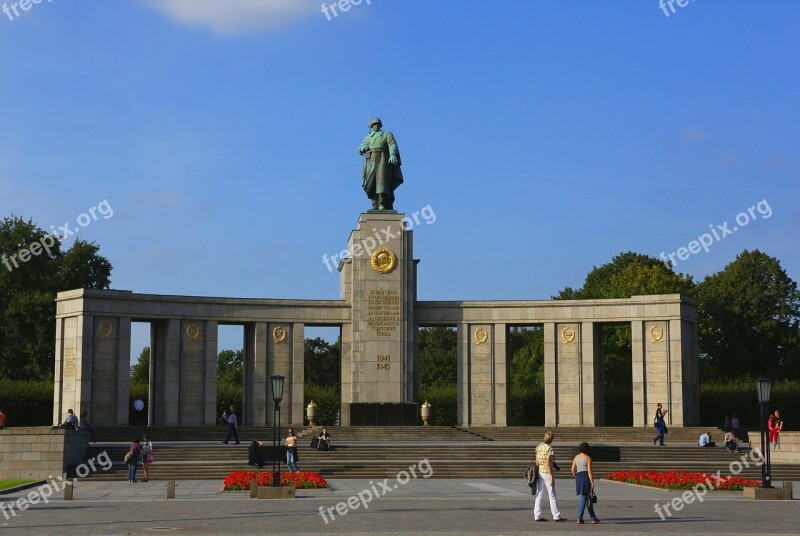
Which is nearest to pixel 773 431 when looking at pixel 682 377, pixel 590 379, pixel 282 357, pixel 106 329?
pixel 682 377

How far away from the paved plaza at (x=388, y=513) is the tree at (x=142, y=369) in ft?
207

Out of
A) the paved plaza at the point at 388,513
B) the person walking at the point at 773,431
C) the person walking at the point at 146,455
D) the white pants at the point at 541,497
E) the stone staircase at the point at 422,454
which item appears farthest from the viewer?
the person walking at the point at 773,431

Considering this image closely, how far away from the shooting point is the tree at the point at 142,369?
308ft

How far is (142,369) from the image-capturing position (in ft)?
315

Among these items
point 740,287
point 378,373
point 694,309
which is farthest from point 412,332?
point 740,287

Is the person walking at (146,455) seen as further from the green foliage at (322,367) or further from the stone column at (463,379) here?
the green foliage at (322,367)

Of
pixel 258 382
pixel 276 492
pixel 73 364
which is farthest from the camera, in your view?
pixel 258 382

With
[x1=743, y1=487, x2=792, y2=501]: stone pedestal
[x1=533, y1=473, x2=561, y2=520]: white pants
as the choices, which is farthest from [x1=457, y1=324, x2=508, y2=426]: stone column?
[x1=533, y1=473, x2=561, y2=520]: white pants

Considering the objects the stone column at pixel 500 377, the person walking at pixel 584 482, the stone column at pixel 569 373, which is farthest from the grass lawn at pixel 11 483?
the stone column at pixel 569 373

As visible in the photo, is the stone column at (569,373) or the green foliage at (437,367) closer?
the stone column at (569,373)

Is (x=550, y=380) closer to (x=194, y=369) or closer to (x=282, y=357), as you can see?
(x=282, y=357)

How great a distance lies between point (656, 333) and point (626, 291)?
18.7m

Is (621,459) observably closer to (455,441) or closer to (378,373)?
(455,441)

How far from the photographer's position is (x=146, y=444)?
3412 cm
